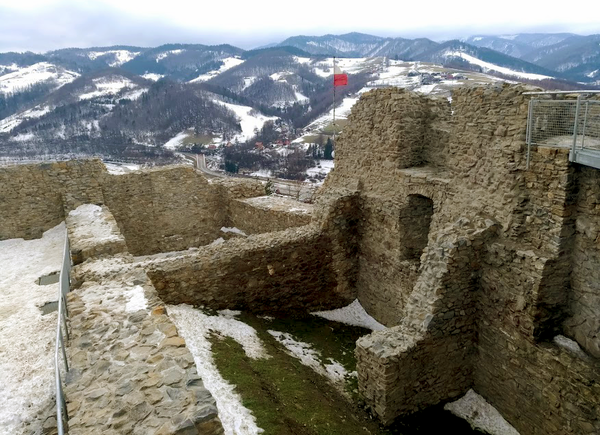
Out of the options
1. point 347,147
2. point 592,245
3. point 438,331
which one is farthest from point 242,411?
point 347,147

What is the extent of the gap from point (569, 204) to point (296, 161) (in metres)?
A: 134

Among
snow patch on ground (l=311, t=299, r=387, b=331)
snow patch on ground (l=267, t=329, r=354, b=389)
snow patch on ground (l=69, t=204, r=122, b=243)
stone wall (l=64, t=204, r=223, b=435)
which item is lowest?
snow patch on ground (l=311, t=299, r=387, b=331)

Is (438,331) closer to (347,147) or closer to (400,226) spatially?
(400,226)

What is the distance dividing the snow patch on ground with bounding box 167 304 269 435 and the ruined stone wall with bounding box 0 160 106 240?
28.2 ft

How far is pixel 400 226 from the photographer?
12234 millimetres

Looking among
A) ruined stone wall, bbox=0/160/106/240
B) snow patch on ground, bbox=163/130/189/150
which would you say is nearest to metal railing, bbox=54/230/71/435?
ruined stone wall, bbox=0/160/106/240

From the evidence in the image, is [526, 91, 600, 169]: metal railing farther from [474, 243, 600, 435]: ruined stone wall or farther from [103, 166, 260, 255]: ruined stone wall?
[103, 166, 260, 255]: ruined stone wall

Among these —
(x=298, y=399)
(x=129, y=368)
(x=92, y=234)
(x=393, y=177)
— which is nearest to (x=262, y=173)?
(x=92, y=234)

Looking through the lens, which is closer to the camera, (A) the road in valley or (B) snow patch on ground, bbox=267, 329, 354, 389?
(B) snow patch on ground, bbox=267, 329, 354, 389

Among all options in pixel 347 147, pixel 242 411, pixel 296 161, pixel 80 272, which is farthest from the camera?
pixel 296 161

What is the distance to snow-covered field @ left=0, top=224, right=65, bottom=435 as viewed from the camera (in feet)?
23.1

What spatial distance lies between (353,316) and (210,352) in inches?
236

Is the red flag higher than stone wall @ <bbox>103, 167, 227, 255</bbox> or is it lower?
higher

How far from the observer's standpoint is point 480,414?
969 centimetres
